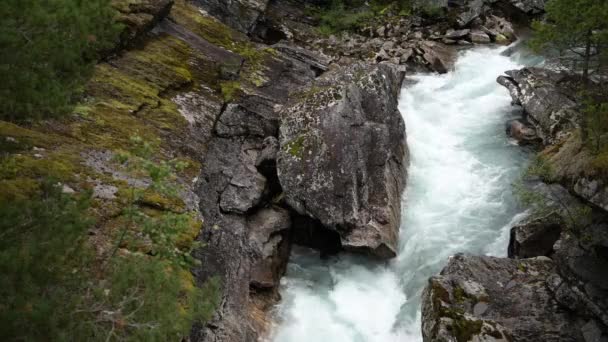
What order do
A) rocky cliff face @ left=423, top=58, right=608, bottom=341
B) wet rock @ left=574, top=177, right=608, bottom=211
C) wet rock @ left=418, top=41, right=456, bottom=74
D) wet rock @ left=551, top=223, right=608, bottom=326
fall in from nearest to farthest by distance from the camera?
wet rock @ left=574, top=177, right=608, bottom=211, wet rock @ left=551, top=223, right=608, bottom=326, rocky cliff face @ left=423, top=58, right=608, bottom=341, wet rock @ left=418, top=41, right=456, bottom=74

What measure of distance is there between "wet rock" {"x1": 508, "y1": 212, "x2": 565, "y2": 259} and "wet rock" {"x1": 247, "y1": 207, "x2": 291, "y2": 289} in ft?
22.1

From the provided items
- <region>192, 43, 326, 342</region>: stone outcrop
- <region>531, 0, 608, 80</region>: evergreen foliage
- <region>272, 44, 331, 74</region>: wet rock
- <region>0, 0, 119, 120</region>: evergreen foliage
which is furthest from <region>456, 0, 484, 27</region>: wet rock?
<region>0, 0, 119, 120</region>: evergreen foliage

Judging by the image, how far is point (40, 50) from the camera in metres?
6.51

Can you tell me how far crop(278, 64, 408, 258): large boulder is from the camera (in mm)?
14805

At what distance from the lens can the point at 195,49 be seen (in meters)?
19.0

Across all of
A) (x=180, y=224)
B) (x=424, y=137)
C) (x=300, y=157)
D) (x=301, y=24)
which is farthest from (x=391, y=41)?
(x=180, y=224)

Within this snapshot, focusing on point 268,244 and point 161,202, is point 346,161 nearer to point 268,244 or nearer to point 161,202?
point 268,244

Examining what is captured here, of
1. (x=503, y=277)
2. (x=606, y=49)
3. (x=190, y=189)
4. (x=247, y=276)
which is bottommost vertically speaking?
(x=247, y=276)

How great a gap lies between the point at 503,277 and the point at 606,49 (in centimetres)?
840

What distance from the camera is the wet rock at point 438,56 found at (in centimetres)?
2658

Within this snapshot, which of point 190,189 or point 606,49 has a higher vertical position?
point 606,49

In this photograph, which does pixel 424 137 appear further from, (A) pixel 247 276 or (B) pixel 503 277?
(A) pixel 247 276

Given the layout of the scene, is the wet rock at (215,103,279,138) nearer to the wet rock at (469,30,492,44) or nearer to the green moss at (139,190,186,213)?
the green moss at (139,190,186,213)

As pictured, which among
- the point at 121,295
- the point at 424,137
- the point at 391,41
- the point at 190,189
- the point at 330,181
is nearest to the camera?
the point at 121,295
